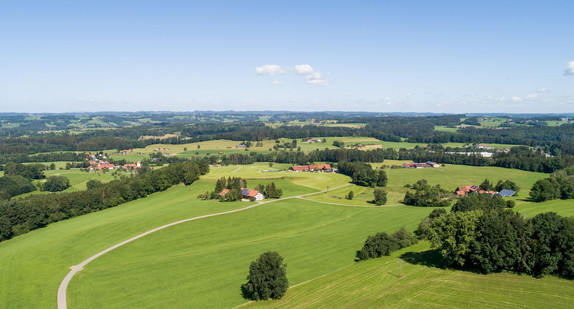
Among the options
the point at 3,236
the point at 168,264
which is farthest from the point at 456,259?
the point at 3,236

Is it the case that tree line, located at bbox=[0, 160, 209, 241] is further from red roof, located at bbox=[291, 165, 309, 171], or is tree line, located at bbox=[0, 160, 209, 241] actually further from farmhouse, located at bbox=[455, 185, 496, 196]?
farmhouse, located at bbox=[455, 185, 496, 196]

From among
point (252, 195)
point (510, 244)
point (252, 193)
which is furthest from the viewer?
point (252, 193)

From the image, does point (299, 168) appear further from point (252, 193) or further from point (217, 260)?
point (217, 260)

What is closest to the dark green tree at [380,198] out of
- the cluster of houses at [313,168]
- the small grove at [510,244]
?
the small grove at [510,244]

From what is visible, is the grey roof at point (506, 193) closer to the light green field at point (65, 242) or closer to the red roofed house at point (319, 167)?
the red roofed house at point (319, 167)

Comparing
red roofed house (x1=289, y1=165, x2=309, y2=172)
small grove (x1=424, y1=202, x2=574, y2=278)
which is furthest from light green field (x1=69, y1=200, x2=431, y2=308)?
red roofed house (x1=289, y1=165, x2=309, y2=172)

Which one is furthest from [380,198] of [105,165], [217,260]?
[105,165]

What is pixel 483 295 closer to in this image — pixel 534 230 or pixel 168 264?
pixel 534 230
